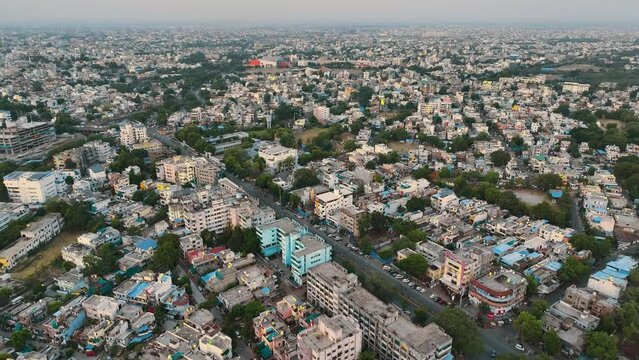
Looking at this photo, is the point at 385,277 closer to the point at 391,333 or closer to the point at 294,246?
the point at 294,246

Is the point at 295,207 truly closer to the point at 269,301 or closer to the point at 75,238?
the point at 269,301

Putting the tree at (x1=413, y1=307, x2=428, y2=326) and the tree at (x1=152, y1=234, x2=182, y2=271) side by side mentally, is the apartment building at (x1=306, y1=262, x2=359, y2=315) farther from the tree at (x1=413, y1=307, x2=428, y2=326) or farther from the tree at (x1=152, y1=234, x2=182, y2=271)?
the tree at (x1=152, y1=234, x2=182, y2=271)

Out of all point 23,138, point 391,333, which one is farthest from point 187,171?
point 391,333

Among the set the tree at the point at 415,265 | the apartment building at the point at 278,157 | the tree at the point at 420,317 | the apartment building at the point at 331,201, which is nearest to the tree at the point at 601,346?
the tree at the point at 420,317

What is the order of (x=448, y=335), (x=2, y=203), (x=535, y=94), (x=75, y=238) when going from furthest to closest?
1. (x=535, y=94)
2. (x=2, y=203)
3. (x=75, y=238)
4. (x=448, y=335)

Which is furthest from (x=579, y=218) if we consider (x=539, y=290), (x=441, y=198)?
(x=539, y=290)

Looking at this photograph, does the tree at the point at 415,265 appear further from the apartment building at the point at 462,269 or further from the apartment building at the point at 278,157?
the apartment building at the point at 278,157
